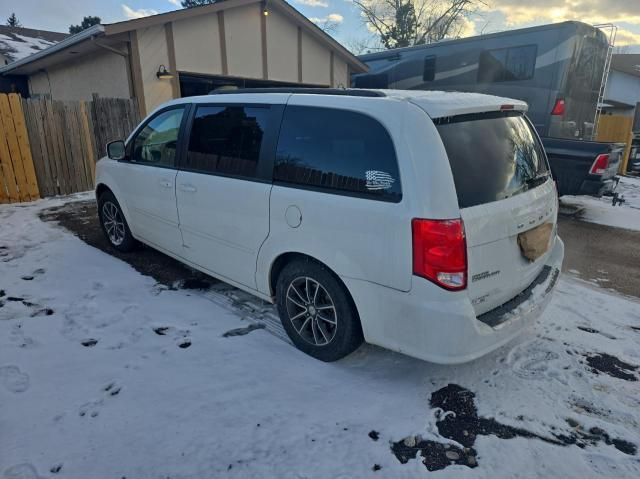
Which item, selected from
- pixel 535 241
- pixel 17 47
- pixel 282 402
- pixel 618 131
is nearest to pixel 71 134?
pixel 282 402

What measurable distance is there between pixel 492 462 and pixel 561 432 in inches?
20.4

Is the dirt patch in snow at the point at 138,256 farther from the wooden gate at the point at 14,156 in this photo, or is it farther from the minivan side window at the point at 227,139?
the minivan side window at the point at 227,139

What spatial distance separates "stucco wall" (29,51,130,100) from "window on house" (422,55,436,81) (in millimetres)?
8247

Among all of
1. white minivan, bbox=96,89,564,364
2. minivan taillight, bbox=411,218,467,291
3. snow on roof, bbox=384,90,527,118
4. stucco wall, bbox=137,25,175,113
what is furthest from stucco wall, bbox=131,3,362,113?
minivan taillight, bbox=411,218,467,291

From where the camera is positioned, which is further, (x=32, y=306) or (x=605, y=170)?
(x=605, y=170)

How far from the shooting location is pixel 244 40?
10.5 m

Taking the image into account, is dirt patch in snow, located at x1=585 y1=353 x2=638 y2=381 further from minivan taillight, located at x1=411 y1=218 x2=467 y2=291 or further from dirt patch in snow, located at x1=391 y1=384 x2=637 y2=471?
minivan taillight, located at x1=411 y1=218 x2=467 y2=291

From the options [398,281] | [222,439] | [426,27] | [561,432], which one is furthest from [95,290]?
[426,27]

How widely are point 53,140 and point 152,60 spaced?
8.87ft

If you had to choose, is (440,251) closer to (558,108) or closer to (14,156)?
(14,156)

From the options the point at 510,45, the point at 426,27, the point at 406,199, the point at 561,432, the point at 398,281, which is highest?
the point at 426,27

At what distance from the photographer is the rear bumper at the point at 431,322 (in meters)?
2.23

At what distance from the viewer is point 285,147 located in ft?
9.53

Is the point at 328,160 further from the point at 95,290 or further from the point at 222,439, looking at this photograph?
the point at 95,290
